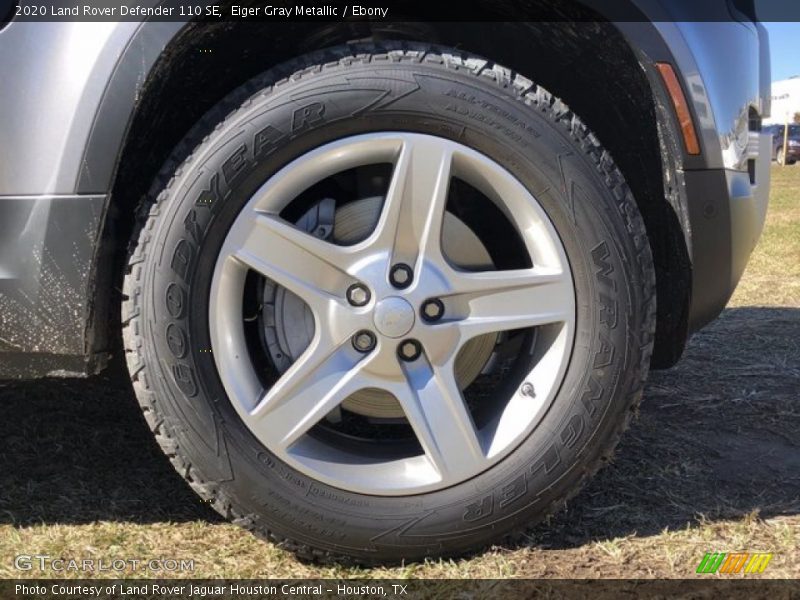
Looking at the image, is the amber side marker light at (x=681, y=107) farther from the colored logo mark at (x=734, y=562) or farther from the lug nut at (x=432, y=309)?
the colored logo mark at (x=734, y=562)

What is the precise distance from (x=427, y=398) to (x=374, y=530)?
30 centimetres

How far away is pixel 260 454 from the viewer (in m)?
1.66

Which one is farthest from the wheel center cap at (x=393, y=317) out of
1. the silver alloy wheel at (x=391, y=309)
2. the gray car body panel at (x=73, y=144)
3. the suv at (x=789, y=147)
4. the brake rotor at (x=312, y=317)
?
the suv at (x=789, y=147)

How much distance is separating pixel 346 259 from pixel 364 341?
0.18 m

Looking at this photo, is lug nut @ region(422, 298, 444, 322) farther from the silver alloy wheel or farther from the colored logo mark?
the colored logo mark

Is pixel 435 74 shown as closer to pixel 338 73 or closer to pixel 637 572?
pixel 338 73

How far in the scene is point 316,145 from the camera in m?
1.66

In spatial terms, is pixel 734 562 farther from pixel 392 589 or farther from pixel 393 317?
pixel 393 317

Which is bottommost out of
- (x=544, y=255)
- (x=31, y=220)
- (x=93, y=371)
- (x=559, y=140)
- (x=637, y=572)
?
(x=637, y=572)

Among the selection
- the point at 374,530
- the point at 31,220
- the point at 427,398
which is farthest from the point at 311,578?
the point at 31,220
